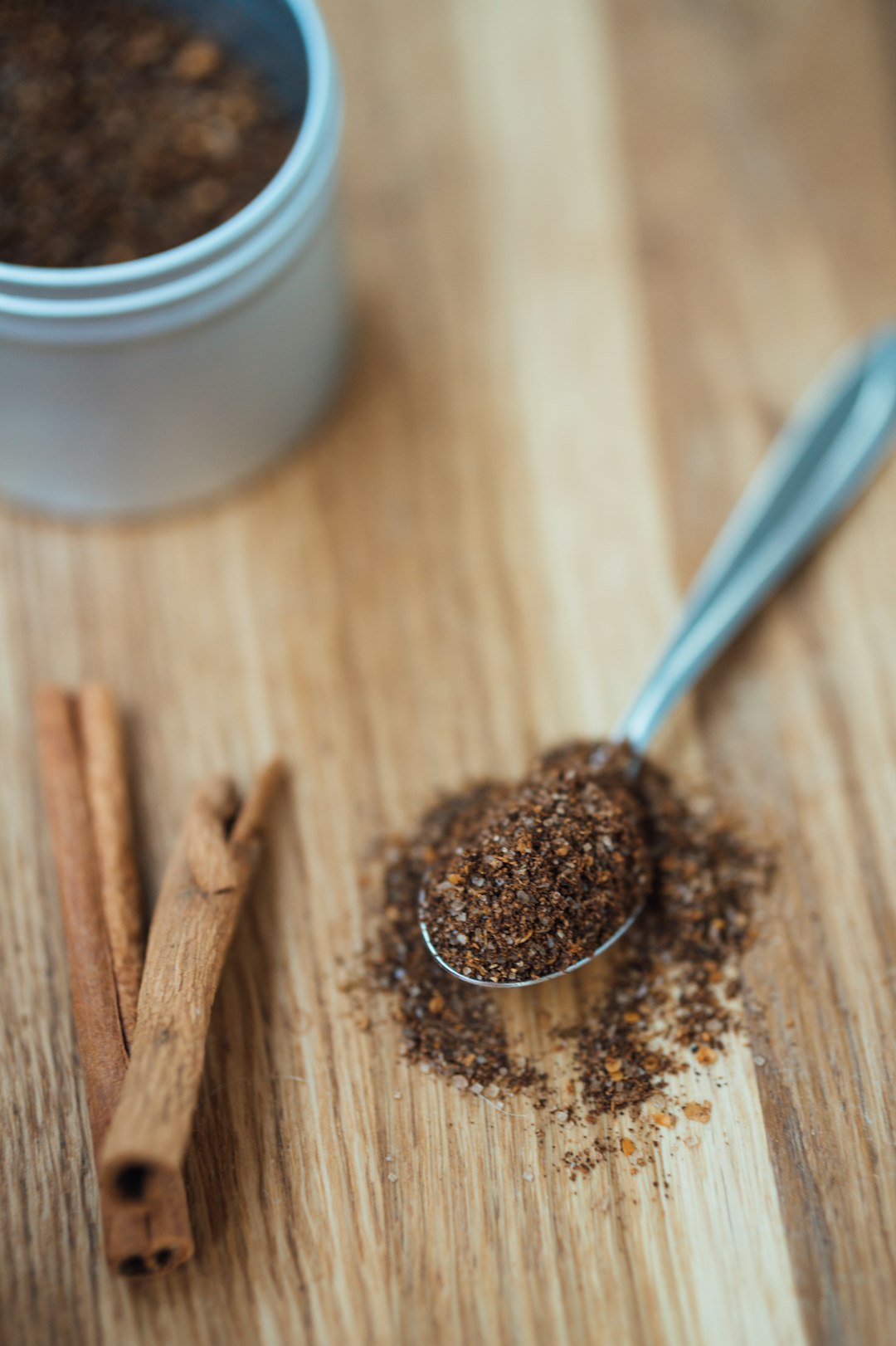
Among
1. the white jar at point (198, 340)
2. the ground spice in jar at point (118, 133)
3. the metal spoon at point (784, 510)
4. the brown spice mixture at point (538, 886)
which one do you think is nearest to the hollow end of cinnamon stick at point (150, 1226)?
the brown spice mixture at point (538, 886)

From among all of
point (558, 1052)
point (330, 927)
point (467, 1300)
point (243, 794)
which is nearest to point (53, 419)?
point (243, 794)

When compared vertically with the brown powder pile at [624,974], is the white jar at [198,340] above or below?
above

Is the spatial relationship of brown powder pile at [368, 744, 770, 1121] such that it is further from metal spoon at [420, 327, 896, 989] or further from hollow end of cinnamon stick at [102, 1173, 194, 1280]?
hollow end of cinnamon stick at [102, 1173, 194, 1280]

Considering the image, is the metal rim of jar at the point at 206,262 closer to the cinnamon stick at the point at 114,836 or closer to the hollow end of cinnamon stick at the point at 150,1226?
the cinnamon stick at the point at 114,836

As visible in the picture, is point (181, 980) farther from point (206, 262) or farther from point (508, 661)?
point (206, 262)

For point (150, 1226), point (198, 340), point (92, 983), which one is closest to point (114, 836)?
point (92, 983)
